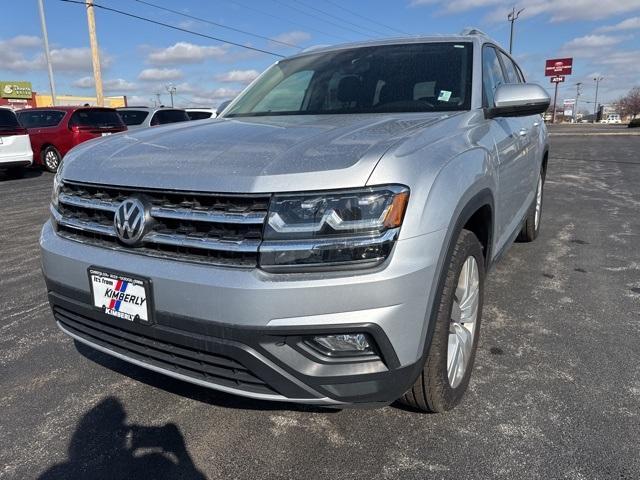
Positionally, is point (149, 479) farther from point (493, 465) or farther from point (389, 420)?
point (493, 465)

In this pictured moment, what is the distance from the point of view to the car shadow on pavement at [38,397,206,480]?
2.09 m

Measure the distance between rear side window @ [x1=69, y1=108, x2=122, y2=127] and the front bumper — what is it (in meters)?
12.4

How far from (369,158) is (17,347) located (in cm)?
269

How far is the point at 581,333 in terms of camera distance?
3.24 m

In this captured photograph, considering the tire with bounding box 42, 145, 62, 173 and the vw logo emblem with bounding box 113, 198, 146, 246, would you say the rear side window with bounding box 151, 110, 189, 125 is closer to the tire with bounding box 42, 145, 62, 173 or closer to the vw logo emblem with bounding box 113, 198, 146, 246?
the tire with bounding box 42, 145, 62, 173

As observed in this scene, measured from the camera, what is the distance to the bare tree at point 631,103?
88.0 metres

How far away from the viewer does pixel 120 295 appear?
80.7 inches

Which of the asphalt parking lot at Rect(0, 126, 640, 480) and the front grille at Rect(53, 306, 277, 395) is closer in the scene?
the front grille at Rect(53, 306, 277, 395)

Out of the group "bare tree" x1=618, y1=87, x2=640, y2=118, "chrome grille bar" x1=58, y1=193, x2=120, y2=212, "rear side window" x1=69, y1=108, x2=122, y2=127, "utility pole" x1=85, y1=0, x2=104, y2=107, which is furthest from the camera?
"bare tree" x1=618, y1=87, x2=640, y2=118

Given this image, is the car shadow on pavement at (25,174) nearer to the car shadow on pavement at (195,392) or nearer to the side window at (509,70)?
the car shadow on pavement at (195,392)

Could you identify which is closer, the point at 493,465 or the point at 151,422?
the point at 493,465

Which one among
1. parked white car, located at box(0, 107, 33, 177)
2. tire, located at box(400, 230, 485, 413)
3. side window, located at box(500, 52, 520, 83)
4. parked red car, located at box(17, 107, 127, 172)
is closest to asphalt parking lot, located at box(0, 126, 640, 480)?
tire, located at box(400, 230, 485, 413)

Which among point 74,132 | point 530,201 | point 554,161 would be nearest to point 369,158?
point 530,201

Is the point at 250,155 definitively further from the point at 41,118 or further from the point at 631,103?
the point at 631,103
